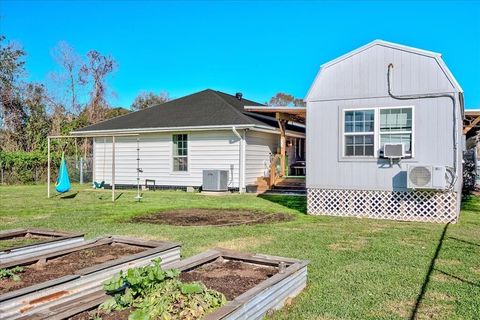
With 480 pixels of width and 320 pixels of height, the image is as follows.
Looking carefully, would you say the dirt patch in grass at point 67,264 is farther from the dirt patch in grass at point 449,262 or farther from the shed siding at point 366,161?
the shed siding at point 366,161

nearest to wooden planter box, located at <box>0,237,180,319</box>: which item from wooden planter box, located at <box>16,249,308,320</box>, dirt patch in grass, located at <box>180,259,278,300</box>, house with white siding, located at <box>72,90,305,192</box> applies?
wooden planter box, located at <box>16,249,308,320</box>

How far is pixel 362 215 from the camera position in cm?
969

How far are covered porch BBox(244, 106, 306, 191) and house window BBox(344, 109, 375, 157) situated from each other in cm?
327

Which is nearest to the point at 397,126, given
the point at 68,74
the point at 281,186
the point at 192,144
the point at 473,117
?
the point at 473,117

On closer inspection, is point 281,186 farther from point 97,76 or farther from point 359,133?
point 97,76

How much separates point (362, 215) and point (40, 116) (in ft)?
77.6

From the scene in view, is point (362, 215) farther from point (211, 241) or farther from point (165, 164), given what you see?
point (165, 164)

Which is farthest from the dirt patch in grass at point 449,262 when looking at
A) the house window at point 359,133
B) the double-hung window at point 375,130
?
the house window at point 359,133

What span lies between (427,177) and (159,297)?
7037 millimetres

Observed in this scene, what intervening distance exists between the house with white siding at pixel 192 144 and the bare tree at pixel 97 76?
13.7 meters

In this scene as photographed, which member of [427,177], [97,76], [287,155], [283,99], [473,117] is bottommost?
[427,177]

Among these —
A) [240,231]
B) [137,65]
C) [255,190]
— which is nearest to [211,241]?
[240,231]

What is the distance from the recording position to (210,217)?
9445mm

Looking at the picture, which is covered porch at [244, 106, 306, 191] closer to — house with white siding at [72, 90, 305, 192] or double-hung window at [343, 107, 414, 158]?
house with white siding at [72, 90, 305, 192]
